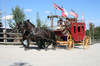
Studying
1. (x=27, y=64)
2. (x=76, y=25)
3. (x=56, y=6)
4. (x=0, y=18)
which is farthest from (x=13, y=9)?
(x=27, y=64)

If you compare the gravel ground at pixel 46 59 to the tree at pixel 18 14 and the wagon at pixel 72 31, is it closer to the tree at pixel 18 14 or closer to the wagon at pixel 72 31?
the wagon at pixel 72 31

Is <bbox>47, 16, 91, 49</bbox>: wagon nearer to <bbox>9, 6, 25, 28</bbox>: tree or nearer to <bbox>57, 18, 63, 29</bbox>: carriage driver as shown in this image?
<bbox>57, 18, 63, 29</bbox>: carriage driver

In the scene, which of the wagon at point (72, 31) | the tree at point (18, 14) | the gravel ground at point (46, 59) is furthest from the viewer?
the tree at point (18, 14)

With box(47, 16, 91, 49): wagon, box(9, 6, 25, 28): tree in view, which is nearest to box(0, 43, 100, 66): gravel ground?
box(47, 16, 91, 49): wagon

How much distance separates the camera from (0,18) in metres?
26.8

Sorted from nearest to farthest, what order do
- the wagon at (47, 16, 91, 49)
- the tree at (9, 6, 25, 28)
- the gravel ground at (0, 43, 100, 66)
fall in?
the gravel ground at (0, 43, 100, 66)
the wagon at (47, 16, 91, 49)
the tree at (9, 6, 25, 28)

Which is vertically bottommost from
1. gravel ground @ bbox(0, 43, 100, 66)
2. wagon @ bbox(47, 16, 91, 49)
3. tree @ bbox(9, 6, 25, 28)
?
gravel ground @ bbox(0, 43, 100, 66)

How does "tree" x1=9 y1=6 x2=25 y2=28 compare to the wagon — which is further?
"tree" x1=9 y1=6 x2=25 y2=28

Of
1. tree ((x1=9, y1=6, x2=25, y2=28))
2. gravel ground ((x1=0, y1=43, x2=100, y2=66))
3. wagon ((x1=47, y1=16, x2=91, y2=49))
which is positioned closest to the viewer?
gravel ground ((x1=0, y1=43, x2=100, y2=66))

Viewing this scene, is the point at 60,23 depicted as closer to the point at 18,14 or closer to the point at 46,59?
the point at 46,59

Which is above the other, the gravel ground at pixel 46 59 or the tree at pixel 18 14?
the tree at pixel 18 14

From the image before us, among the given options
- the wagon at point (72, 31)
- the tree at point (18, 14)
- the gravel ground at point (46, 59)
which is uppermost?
the tree at point (18, 14)

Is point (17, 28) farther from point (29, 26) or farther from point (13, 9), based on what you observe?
point (13, 9)

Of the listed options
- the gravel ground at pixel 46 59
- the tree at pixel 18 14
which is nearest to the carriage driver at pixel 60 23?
the gravel ground at pixel 46 59
